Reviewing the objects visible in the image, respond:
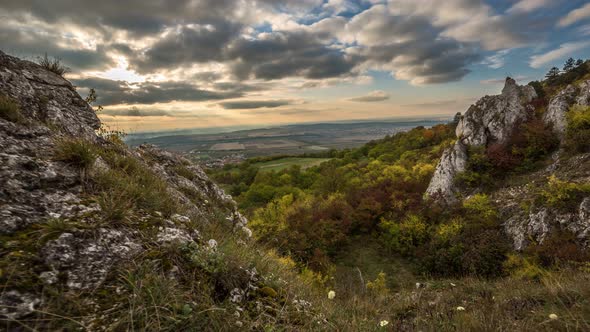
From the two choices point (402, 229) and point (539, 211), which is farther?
point (402, 229)

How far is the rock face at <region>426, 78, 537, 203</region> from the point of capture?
1030 inches

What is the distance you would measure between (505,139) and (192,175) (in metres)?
Result: 30.8

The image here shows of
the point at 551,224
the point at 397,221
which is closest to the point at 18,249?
the point at 551,224

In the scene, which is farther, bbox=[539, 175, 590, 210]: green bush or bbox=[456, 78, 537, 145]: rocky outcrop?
bbox=[456, 78, 537, 145]: rocky outcrop

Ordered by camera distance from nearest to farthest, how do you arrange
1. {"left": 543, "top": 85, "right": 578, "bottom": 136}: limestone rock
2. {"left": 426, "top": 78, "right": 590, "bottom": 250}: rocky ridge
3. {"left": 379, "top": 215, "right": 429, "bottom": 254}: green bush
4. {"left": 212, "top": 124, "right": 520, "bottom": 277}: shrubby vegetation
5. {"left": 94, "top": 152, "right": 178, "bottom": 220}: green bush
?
{"left": 94, "top": 152, "right": 178, "bottom": 220}: green bush
{"left": 426, "top": 78, "right": 590, "bottom": 250}: rocky ridge
{"left": 212, "top": 124, "right": 520, "bottom": 277}: shrubby vegetation
{"left": 543, "top": 85, "right": 578, "bottom": 136}: limestone rock
{"left": 379, "top": 215, "right": 429, "bottom": 254}: green bush

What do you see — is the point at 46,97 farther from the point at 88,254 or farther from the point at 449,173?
the point at 449,173

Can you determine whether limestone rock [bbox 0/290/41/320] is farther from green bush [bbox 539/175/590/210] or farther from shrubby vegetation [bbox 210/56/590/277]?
green bush [bbox 539/175/590/210]

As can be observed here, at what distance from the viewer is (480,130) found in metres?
28.2

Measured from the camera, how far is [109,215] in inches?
125

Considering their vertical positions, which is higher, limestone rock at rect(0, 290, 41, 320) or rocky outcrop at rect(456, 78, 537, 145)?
rocky outcrop at rect(456, 78, 537, 145)

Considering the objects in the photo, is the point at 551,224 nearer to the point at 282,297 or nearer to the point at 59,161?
the point at 282,297

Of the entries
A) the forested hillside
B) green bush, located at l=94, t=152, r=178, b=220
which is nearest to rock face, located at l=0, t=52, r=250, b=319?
green bush, located at l=94, t=152, r=178, b=220

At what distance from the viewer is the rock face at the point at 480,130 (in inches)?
1030

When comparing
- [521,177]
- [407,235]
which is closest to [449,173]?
[521,177]
